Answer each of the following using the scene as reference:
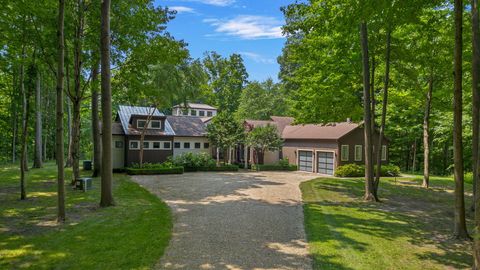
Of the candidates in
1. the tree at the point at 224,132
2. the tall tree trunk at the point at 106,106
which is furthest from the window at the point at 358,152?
the tall tree trunk at the point at 106,106

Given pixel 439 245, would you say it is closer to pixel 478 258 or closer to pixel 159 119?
pixel 478 258

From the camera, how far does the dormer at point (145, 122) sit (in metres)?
28.0

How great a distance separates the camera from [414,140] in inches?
1385

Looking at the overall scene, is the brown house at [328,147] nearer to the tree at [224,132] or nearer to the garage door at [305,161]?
the garage door at [305,161]

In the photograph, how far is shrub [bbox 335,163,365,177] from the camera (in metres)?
26.5

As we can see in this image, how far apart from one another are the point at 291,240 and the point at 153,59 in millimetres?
12603

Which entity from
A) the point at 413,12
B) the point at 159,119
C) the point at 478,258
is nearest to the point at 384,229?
the point at 478,258

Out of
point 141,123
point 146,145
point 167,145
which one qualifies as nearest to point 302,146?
point 167,145

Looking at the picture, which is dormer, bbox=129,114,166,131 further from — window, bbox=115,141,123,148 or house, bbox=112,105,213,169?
window, bbox=115,141,123,148

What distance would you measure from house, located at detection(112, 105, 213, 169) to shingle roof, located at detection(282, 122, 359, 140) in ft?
28.4

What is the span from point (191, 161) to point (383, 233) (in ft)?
64.3

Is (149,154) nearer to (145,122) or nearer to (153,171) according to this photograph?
(145,122)

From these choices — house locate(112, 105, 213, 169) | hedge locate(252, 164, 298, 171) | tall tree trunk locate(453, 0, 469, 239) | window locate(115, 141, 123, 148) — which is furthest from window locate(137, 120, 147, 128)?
tall tree trunk locate(453, 0, 469, 239)

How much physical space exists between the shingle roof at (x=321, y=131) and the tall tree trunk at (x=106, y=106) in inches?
720
